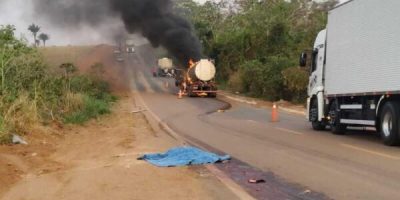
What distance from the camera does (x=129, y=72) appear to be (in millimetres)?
75250

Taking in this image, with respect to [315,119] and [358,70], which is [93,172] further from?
[315,119]

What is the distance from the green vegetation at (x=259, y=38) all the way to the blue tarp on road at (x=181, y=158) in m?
26.1

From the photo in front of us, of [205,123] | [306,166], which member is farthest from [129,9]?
[306,166]

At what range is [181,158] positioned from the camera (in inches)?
483

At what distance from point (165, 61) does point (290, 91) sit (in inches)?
1081

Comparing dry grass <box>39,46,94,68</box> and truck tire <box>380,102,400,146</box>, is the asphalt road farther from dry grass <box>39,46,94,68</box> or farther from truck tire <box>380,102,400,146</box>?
dry grass <box>39,46,94,68</box>

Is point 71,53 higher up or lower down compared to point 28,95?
→ higher up

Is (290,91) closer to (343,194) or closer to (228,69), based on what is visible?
(228,69)

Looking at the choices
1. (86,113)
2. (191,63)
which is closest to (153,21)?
(191,63)

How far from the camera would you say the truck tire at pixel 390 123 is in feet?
46.5

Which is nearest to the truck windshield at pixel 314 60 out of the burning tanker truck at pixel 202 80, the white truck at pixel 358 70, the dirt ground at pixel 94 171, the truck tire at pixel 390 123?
the white truck at pixel 358 70

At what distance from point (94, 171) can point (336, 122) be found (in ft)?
32.3

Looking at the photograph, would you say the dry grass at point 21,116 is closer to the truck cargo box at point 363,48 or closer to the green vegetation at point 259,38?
the truck cargo box at point 363,48

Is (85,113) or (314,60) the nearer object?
(314,60)
